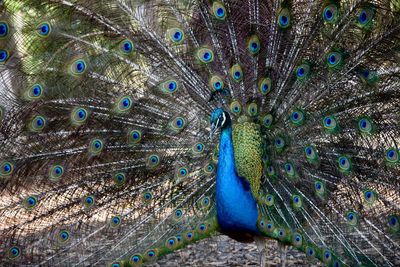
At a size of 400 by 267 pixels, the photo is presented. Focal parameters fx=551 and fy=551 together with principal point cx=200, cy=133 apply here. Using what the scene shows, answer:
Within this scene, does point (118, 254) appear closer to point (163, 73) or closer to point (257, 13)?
point (163, 73)

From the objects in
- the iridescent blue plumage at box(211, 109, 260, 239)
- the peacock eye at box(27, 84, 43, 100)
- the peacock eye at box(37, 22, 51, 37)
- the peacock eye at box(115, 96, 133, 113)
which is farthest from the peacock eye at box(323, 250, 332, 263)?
the peacock eye at box(37, 22, 51, 37)

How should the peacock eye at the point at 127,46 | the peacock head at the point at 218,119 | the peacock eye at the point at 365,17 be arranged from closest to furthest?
the peacock head at the point at 218,119 → the peacock eye at the point at 365,17 → the peacock eye at the point at 127,46

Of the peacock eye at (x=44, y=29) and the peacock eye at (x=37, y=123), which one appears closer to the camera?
the peacock eye at (x=44, y=29)

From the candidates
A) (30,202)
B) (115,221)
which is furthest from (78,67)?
(115,221)

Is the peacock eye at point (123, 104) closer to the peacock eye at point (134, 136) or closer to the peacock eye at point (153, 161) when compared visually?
the peacock eye at point (134, 136)

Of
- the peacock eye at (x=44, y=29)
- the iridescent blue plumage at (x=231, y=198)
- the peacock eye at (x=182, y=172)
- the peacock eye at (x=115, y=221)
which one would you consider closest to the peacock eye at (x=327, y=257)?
the iridescent blue plumage at (x=231, y=198)

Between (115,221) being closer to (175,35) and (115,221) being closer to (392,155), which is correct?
(175,35)
